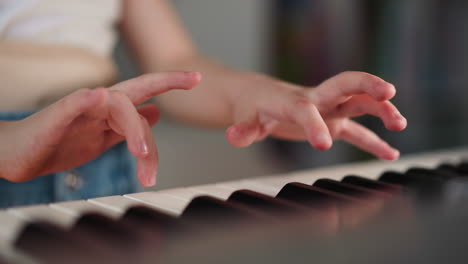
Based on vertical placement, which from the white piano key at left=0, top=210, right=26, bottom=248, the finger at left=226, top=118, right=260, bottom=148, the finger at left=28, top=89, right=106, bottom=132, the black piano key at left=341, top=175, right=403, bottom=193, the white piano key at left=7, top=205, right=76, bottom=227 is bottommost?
the black piano key at left=341, top=175, right=403, bottom=193

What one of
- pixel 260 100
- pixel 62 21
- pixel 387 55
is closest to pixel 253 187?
pixel 260 100

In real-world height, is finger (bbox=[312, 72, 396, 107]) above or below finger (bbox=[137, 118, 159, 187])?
above

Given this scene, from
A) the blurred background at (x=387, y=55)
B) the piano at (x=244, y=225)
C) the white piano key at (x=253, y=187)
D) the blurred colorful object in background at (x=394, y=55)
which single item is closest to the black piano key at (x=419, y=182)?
the piano at (x=244, y=225)

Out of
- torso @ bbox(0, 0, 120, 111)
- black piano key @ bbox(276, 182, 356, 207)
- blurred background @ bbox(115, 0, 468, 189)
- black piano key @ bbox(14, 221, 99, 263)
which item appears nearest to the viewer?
black piano key @ bbox(14, 221, 99, 263)

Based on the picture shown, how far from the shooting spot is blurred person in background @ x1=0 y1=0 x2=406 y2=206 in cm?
41

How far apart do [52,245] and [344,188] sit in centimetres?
23

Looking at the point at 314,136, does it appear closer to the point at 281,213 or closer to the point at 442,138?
the point at 281,213

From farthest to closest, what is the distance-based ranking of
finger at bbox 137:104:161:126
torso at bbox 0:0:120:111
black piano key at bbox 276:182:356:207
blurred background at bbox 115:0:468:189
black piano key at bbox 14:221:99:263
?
blurred background at bbox 115:0:468:189, torso at bbox 0:0:120:111, finger at bbox 137:104:161:126, black piano key at bbox 276:182:356:207, black piano key at bbox 14:221:99:263

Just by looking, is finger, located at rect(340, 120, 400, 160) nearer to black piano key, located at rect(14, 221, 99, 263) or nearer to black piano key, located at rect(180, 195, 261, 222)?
black piano key, located at rect(180, 195, 261, 222)

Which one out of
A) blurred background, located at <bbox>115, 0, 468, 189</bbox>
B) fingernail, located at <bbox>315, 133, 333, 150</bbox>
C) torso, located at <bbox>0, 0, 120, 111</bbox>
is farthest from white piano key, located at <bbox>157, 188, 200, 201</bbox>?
blurred background, located at <bbox>115, 0, 468, 189</bbox>

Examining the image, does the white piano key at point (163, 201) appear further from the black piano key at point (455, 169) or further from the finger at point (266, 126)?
the black piano key at point (455, 169)

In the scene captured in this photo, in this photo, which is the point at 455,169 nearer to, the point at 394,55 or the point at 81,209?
the point at 81,209

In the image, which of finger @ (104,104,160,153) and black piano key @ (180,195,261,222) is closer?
black piano key @ (180,195,261,222)

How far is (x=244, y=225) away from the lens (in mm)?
270
